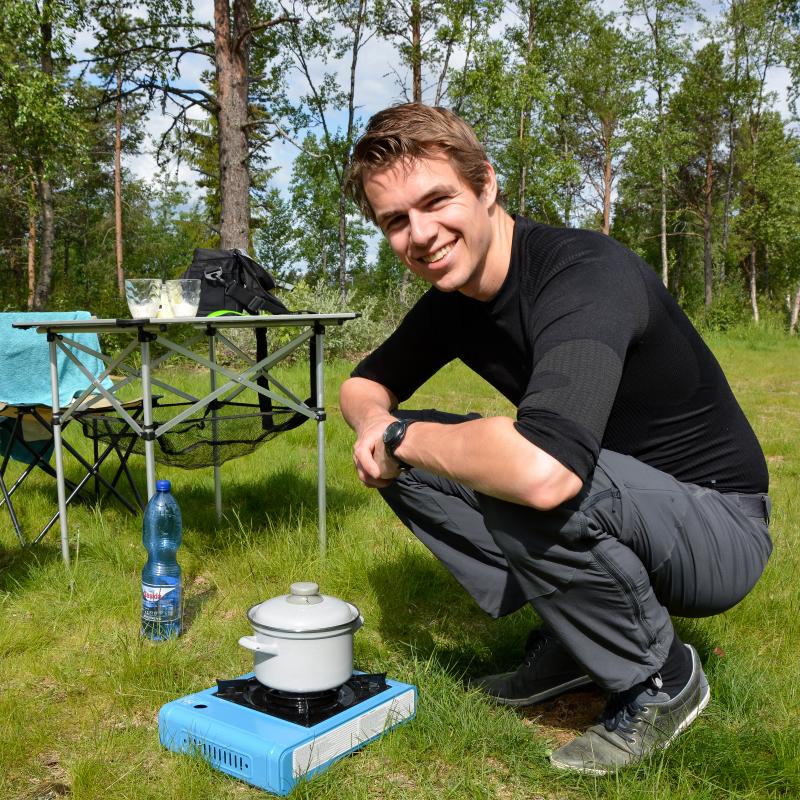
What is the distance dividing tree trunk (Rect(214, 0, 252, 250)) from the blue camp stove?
24.9 feet

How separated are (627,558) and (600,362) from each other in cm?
41

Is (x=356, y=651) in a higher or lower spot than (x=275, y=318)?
lower

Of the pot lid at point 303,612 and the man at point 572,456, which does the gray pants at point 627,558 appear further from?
the pot lid at point 303,612

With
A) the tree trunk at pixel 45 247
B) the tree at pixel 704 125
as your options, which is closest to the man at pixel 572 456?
the tree trunk at pixel 45 247

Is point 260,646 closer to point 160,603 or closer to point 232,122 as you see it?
point 160,603

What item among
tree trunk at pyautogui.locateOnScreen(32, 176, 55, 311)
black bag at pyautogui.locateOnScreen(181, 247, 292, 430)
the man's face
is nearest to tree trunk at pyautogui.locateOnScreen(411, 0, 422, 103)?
tree trunk at pyautogui.locateOnScreen(32, 176, 55, 311)

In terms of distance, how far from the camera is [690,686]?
1751mm

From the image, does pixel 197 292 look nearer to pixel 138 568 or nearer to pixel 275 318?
pixel 275 318

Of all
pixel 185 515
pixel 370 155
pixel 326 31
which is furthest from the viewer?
pixel 326 31

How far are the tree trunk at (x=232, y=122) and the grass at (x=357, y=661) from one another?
5734mm

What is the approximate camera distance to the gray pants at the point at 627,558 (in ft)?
5.08

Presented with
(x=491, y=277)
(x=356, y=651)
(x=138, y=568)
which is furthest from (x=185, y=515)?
(x=491, y=277)

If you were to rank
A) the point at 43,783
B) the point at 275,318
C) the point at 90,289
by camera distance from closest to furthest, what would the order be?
the point at 43,783 → the point at 275,318 → the point at 90,289

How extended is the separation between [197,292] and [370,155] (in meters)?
1.36
